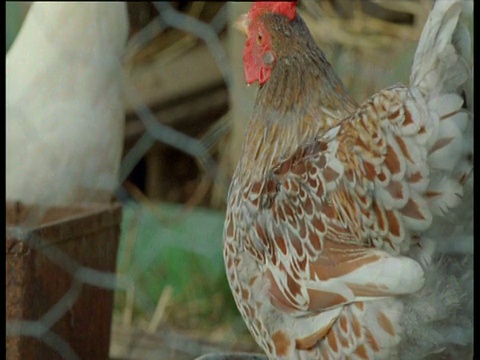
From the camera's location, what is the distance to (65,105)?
5.19 ft

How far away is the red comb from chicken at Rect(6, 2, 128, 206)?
0.62 metres

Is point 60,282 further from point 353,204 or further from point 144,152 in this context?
point 144,152

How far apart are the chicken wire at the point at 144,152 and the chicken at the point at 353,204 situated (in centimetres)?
33

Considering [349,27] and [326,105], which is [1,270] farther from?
[349,27]

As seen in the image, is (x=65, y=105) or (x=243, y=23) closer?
(x=243, y=23)

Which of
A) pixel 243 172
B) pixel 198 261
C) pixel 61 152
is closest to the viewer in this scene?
pixel 243 172

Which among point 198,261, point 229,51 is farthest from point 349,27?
point 198,261

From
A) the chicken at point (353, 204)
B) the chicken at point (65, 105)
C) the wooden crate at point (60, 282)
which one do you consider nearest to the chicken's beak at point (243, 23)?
the chicken at point (353, 204)

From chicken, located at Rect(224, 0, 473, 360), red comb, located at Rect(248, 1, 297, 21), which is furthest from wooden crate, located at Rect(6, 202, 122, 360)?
red comb, located at Rect(248, 1, 297, 21)

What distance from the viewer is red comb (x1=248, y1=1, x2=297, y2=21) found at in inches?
40.4

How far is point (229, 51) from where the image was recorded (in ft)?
6.93

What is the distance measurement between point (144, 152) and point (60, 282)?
2.69 feet

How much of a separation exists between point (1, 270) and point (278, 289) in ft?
1.41

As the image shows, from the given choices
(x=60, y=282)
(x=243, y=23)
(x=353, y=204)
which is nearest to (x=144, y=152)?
(x=60, y=282)
